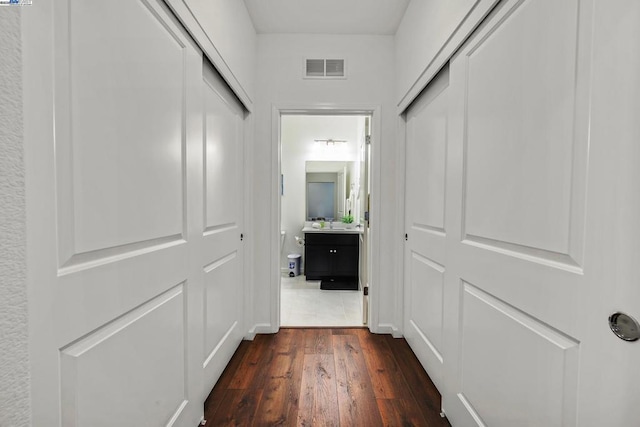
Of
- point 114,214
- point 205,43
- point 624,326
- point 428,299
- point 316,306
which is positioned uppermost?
point 205,43

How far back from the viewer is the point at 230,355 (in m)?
2.12

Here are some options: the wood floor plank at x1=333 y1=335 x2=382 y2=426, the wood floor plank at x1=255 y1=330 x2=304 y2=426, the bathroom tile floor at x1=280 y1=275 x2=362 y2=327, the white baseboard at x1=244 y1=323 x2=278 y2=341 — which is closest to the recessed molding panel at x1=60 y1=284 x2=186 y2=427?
the wood floor plank at x1=255 y1=330 x2=304 y2=426

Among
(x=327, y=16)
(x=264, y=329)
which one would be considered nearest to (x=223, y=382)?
(x=264, y=329)

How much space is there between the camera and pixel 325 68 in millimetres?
2535

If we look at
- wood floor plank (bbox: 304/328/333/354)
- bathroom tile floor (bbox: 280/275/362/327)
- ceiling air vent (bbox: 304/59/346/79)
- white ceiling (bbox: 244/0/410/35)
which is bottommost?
bathroom tile floor (bbox: 280/275/362/327)

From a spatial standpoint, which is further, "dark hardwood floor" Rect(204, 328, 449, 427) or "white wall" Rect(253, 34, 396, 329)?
"white wall" Rect(253, 34, 396, 329)

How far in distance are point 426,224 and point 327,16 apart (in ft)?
5.66

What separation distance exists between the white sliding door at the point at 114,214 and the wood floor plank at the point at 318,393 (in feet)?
1.91

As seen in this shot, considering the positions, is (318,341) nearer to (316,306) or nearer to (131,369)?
(316,306)

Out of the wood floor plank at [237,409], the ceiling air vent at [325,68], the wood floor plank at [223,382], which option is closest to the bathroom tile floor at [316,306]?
the wood floor plank at [223,382]

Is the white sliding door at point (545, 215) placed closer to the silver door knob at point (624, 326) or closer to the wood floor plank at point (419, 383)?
the silver door knob at point (624, 326)

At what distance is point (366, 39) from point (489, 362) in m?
2.46

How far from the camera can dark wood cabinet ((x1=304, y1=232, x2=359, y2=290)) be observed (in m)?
4.20

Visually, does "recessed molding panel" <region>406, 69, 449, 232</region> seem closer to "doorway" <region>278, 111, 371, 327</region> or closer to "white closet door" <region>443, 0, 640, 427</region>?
"white closet door" <region>443, 0, 640, 427</region>
